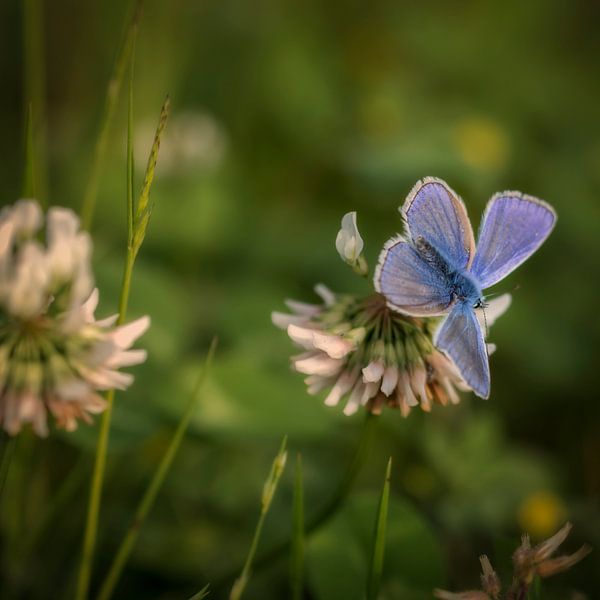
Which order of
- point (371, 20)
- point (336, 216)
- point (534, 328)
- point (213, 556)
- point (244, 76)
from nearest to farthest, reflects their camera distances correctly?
point (213, 556) < point (534, 328) < point (336, 216) < point (244, 76) < point (371, 20)

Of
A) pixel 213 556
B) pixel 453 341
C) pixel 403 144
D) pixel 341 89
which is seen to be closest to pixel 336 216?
pixel 403 144

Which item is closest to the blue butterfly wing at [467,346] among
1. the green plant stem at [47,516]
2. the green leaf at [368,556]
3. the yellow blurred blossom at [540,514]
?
the green leaf at [368,556]

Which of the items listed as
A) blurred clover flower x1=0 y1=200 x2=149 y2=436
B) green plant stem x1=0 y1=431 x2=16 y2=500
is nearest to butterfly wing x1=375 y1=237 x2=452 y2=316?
blurred clover flower x1=0 y1=200 x2=149 y2=436

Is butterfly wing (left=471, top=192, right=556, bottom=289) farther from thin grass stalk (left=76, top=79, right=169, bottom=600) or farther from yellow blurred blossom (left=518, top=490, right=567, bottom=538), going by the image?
yellow blurred blossom (left=518, top=490, right=567, bottom=538)

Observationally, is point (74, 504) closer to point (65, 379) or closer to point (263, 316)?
point (263, 316)

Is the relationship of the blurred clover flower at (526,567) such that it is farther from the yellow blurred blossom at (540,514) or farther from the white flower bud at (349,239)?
the yellow blurred blossom at (540,514)

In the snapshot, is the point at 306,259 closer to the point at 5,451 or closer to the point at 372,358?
the point at 372,358
